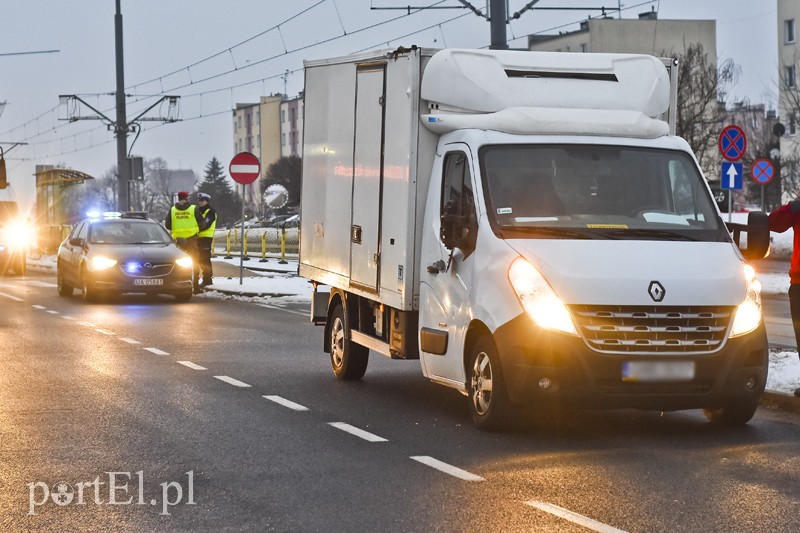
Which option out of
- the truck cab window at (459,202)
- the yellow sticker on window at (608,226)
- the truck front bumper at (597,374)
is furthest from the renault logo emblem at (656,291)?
the truck cab window at (459,202)

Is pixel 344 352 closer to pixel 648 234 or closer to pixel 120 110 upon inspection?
pixel 648 234

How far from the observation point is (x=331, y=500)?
736cm

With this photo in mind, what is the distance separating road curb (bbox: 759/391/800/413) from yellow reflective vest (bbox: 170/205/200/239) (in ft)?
57.1

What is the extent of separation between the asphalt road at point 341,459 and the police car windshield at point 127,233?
11554 mm

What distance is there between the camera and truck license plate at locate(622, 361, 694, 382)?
9.11 meters

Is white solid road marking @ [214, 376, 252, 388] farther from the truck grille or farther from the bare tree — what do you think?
the bare tree

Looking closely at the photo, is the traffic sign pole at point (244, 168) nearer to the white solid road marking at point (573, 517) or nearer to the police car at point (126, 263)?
the police car at point (126, 263)

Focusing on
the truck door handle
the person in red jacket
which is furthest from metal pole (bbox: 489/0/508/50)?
the truck door handle

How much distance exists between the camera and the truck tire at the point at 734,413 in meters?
9.66

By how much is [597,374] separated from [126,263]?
16367 millimetres

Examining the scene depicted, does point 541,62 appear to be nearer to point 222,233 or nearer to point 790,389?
point 790,389

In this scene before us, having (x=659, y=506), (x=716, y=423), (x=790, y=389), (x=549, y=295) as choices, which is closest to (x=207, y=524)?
(x=659, y=506)

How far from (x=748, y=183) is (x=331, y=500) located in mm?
73552

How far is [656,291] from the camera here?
9.14m
